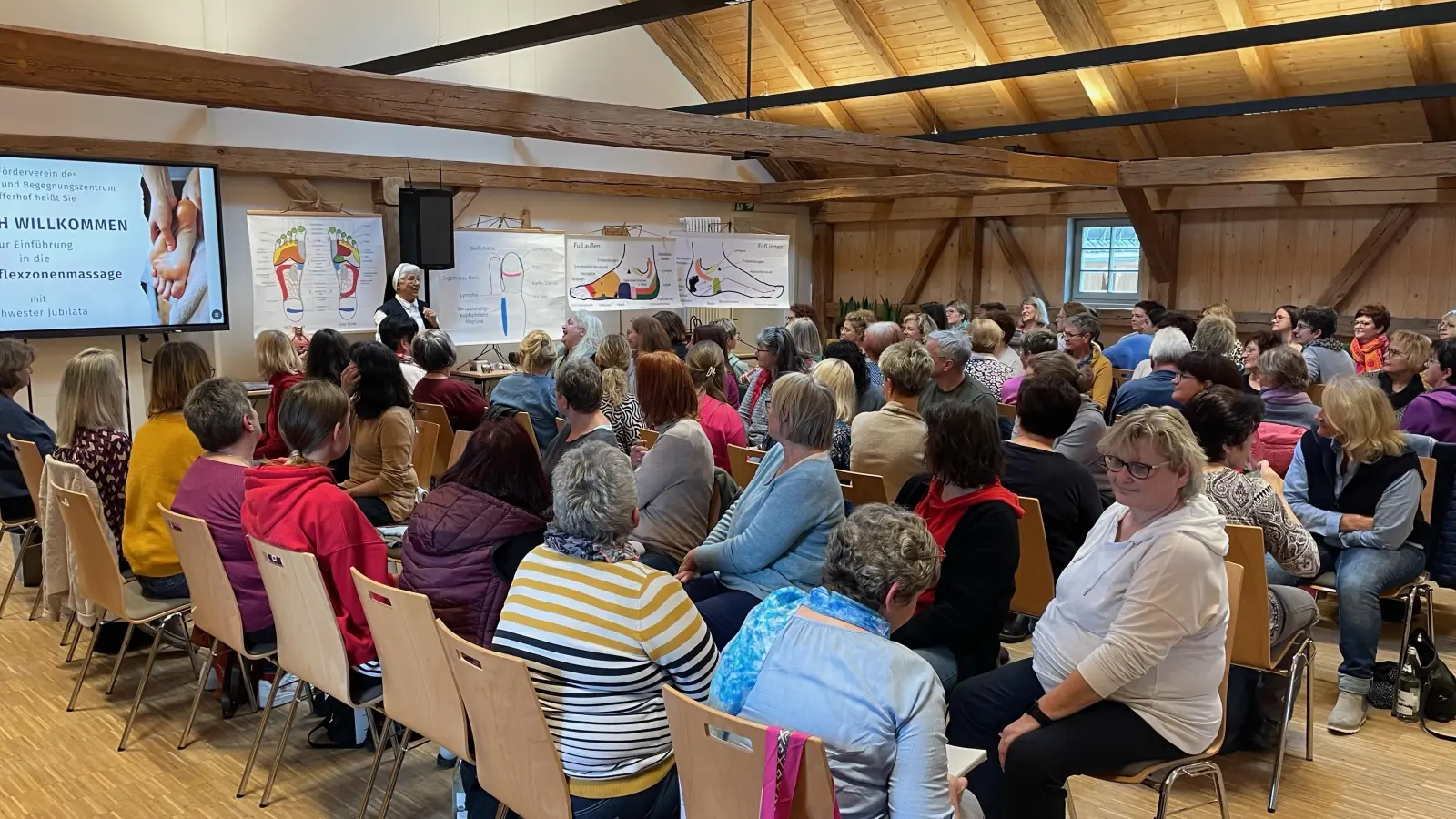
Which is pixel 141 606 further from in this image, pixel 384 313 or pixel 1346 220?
pixel 1346 220

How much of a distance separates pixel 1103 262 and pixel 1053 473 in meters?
8.74

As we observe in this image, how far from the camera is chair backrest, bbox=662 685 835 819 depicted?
1.73 m

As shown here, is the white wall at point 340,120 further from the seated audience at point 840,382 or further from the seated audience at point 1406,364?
the seated audience at point 1406,364

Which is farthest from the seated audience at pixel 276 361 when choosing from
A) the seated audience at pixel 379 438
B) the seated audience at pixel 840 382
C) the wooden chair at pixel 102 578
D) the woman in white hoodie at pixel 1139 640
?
the woman in white hoodie at pixel 1139 640

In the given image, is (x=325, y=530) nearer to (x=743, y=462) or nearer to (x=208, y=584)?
(x=208, y=584)

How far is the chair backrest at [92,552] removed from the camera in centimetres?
348

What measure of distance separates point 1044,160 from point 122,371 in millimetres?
7903

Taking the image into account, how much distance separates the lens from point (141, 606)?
3.63m

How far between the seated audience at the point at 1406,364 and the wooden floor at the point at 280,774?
2197 mm

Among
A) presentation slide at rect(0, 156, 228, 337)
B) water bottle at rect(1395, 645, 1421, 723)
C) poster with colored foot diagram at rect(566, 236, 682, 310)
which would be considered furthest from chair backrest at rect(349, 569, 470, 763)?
poster with colored foot diagram at rect(566, 236, 682, 310)

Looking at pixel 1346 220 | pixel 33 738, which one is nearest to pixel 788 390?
pixel 33 738

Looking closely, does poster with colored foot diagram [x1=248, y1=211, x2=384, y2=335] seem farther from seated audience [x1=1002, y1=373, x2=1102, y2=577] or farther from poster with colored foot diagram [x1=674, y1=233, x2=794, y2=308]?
seated audience [x1=1002, y1=373, x2=1102, y2=577]

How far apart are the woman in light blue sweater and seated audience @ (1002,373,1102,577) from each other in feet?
2.23

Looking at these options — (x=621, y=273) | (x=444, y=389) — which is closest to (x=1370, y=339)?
(x=444, y=389)
